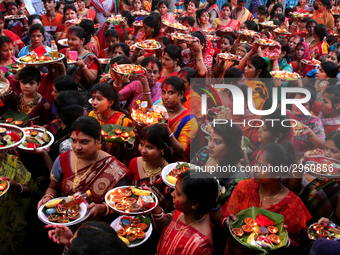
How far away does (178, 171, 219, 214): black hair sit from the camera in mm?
2264

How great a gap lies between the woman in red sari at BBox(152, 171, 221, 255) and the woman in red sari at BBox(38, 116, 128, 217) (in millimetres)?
793

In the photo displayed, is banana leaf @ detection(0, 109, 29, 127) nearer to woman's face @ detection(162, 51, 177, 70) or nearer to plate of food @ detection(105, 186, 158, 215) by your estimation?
plate of food @ detection(105, 186, 158, 215)

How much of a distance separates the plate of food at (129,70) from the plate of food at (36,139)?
1268 millimetres

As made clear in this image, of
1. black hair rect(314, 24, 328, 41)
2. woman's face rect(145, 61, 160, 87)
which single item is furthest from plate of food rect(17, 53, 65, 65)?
black hair rect(314, 24, 328, 41)

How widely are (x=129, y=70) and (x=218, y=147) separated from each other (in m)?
1.93

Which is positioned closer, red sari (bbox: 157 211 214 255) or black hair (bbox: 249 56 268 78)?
red sari (bbox: 157 211 214 255)

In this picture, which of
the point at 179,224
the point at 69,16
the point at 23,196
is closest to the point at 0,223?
the point at 23,196

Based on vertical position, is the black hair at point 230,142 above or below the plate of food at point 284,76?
above

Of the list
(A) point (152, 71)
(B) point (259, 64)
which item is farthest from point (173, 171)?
(B) point (259, 64)

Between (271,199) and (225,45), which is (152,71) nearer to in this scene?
(271,199)

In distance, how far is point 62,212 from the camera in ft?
8.25

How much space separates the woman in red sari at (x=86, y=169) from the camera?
2857mm

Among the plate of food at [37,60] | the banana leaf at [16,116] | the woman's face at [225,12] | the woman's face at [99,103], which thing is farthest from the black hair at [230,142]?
the woman's face at [225,12]

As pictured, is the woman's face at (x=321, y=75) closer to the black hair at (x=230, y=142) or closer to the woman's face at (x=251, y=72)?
the woman's face at (x=251, y=72)
